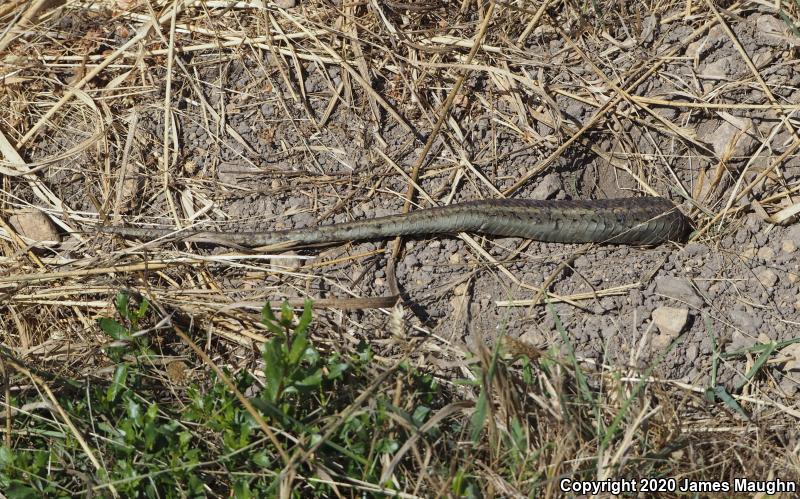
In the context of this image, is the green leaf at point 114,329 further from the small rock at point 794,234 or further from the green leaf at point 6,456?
the small rock at point 794,234

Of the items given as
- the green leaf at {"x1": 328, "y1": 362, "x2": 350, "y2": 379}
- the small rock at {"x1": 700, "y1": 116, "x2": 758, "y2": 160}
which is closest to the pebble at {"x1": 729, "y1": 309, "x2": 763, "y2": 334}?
the small rock at {"x1": 700, "y1": 116, "x2": 758, "y2": 160}

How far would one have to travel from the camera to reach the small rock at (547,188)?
14.1 ft

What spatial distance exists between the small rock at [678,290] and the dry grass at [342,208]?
0.55ft

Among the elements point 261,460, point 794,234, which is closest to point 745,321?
point 794,234

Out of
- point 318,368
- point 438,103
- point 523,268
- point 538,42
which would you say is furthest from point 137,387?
point 538,42

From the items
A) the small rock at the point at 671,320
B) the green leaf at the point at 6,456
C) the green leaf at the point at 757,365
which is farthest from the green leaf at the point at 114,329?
the green leaf at the point at 757,365

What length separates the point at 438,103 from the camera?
4.41 m

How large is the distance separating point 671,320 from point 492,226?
98cm

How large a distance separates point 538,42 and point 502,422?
2501 mm

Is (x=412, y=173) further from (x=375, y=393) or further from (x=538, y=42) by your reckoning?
(x=375, y=393)

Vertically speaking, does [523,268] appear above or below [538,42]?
below

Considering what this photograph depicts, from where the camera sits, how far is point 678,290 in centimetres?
384

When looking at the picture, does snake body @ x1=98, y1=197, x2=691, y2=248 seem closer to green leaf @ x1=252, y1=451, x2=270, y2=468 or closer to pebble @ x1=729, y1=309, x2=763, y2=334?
pebble @ x1=729, y1=309, x2=763, y2=334

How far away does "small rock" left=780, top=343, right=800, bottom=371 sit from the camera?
359 cm
